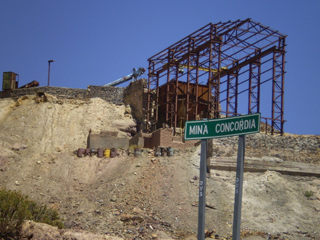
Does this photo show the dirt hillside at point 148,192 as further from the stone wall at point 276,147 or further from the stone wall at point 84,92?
the stone wall at point 84,92

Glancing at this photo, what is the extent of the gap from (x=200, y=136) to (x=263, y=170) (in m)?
15.5

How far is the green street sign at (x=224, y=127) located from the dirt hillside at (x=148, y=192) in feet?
30.7

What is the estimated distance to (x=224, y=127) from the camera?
9.53 metres

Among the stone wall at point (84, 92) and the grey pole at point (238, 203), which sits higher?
the stone wall at point (84, 92)

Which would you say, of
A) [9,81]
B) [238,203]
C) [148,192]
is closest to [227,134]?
[238,203]

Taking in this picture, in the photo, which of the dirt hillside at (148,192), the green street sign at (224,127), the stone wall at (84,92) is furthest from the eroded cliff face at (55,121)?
the green street sign at (224,127)

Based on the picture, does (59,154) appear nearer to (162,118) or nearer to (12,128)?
(12,128)

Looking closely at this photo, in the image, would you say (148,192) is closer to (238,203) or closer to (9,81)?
(238,203)

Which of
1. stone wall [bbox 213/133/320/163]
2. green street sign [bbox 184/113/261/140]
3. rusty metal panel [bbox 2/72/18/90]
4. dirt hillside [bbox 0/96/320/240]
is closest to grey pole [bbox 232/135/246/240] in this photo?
green street sign [bbox 184/113/261/140]

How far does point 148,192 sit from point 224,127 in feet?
44.7

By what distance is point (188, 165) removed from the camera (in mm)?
25359

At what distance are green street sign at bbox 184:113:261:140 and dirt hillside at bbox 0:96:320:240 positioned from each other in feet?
30.7

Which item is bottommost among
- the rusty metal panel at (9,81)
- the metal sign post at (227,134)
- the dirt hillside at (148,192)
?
the dirt hillside at (148,192)

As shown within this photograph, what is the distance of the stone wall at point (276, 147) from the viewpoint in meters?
25.1
